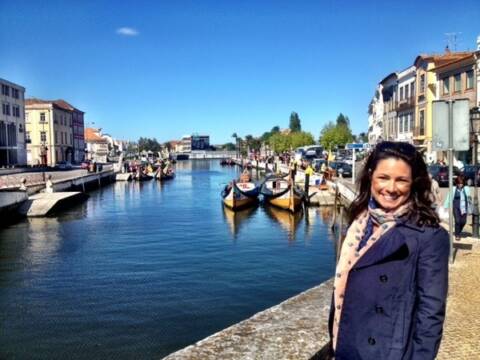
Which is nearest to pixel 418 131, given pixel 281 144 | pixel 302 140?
pixel 302 140

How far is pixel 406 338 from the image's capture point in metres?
2.39

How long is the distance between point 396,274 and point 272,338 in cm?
253

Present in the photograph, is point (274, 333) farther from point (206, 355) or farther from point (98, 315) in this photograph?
point (98, 315)

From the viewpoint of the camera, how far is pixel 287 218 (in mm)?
29531

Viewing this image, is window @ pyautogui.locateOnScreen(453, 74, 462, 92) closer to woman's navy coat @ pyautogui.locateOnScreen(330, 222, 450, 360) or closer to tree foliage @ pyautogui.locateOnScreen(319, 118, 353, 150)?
tree foliage @ pyautogui.locateOnScreen(319, 118, 353, 150)

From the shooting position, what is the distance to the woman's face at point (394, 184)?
2.56m

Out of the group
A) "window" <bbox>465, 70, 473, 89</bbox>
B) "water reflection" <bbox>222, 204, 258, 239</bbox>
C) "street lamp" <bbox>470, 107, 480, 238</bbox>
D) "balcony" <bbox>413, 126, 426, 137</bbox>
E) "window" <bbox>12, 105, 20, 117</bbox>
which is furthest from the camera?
"window" <bbox>12, 105, 20, 117</bbox>

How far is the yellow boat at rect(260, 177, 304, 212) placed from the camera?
3206cm

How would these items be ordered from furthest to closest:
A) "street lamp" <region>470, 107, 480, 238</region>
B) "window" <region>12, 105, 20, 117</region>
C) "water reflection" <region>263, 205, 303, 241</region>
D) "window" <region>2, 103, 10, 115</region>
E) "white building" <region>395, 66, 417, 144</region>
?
1. "window" <region>12, 105, 20, 117</region>
2. "window" <region>2, 103, 10, 115</region>
3. "white building" <region>395, 66, 417, 144</region>
4. "water reflection" <region>263, 205, 303, 241</region>
5. "street lamp" <region>470, 107, 480, 238</region>

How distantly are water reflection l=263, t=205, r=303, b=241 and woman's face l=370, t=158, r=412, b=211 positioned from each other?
20337mm

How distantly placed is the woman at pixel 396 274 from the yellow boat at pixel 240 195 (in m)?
30.6

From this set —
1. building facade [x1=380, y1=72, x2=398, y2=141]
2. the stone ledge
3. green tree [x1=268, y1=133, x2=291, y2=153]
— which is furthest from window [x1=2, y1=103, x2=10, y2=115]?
the stone ledge

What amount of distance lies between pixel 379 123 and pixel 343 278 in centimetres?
7488

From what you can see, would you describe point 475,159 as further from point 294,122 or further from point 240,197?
point 294,122
